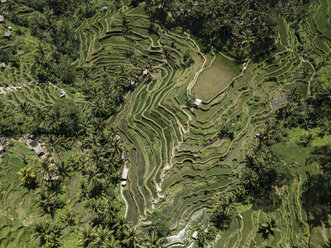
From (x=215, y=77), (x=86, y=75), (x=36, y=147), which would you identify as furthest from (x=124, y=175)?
(x=215, y=77)

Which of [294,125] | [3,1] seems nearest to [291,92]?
[294,125]

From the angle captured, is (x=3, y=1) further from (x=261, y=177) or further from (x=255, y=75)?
(x=261, y=177)

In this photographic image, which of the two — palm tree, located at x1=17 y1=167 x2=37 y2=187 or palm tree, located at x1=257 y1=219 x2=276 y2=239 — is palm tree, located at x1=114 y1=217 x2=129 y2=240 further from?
palm tree, located at x1=257 y1=219 x2=276 y2=239

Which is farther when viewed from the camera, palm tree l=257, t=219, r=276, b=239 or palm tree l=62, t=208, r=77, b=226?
palm tree l=62, t=208, r=77, b=226

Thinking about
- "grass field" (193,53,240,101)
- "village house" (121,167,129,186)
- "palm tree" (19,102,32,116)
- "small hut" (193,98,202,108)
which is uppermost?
"grass field" (193,53,240,101)

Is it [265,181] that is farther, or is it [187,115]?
[187,115]

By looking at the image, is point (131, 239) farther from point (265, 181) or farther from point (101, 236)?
point (265, 181)

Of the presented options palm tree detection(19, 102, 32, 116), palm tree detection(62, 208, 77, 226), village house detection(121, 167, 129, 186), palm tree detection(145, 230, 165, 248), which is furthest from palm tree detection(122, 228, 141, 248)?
palm tree detection(19, 102, 32, 116)

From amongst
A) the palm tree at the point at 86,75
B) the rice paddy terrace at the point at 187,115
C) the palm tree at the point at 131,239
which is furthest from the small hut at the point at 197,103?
the palm tree at the point at 86,75
